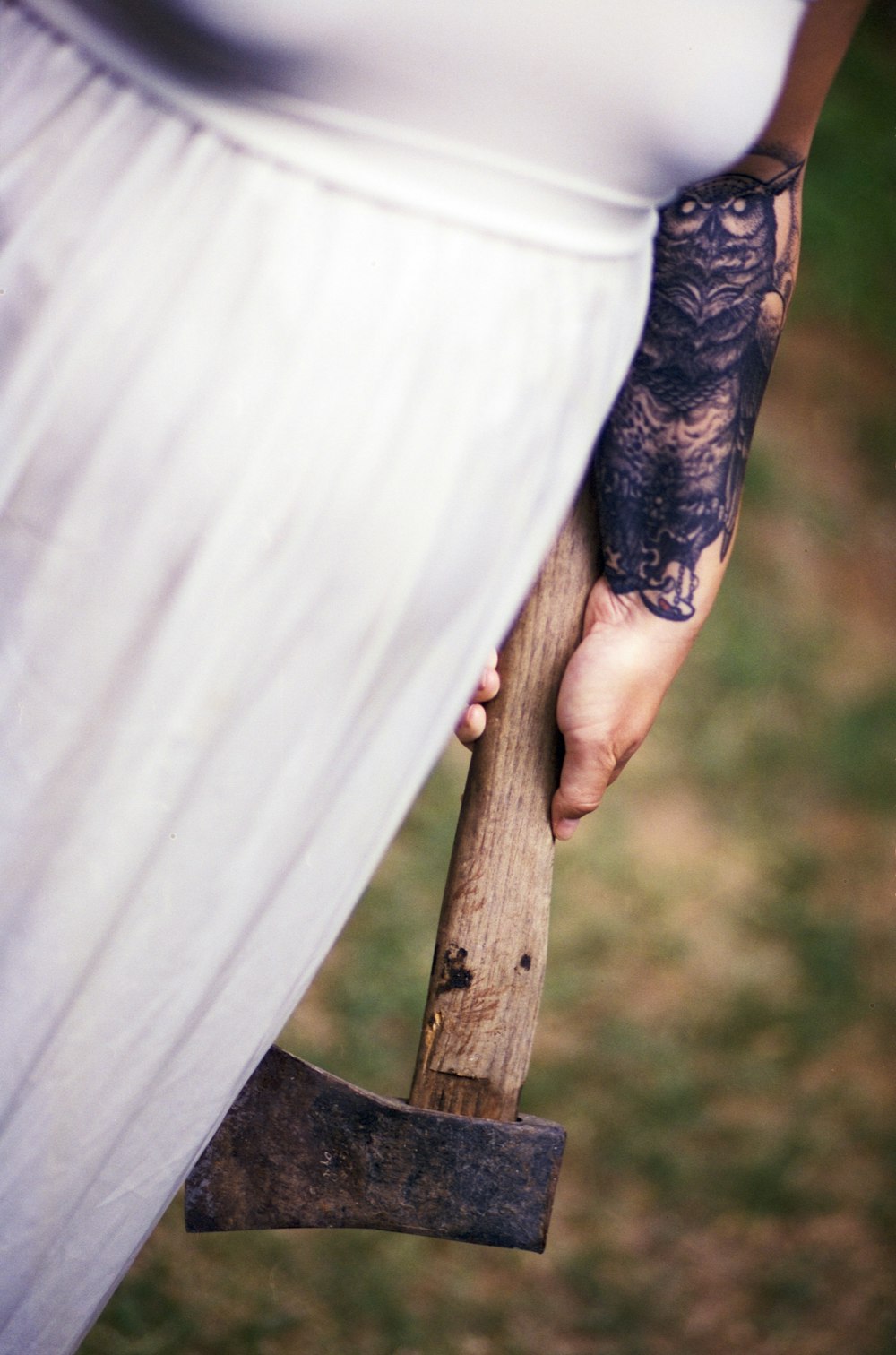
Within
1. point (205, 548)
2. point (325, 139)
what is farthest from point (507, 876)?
point (325, 139)

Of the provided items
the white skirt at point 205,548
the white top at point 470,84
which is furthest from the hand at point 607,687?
the white top at point 470,84

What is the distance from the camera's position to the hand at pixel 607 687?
0.79 m

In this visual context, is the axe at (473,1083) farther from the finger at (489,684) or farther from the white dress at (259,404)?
the white dress at (259,404)

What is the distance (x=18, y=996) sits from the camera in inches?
24.7

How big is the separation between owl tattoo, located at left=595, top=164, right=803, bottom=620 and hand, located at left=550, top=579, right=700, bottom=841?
0.02m

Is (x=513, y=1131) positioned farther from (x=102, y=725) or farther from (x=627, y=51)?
(x=627, y=51)

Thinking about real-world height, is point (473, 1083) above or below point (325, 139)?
below

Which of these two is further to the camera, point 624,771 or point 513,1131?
point 624,771

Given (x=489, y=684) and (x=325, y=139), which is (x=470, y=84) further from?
(x=489, y=684)

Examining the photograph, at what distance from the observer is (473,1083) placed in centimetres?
81

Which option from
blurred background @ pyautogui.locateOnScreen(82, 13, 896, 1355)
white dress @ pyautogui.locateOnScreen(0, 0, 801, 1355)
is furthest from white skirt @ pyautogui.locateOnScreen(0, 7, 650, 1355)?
blurred background @ pyautogui.locateOnScreen(82, 13, 896, 1355)

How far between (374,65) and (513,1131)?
63 centimetres

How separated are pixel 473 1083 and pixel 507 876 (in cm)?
14

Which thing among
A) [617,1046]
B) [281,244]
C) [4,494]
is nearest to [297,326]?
[281,244]
